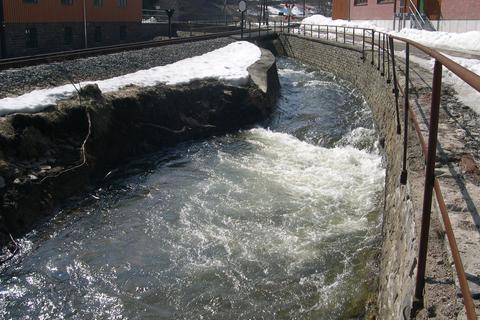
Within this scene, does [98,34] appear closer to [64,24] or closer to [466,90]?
[64,24]

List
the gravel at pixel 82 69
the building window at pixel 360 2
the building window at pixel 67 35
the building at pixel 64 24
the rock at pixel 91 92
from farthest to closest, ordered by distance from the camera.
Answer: the building window at pixel 360 2 → the building window at pixel 67 35 → the building at pixel 64 24 → the gravel at pixel 82 69 → the rock at pixel 91 92

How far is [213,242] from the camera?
24.9 feet

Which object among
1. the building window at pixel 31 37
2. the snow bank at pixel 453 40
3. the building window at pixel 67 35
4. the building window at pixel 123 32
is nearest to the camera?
the snow bank at pixel 453 40

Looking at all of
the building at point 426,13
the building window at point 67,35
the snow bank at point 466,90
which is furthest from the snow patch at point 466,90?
the building window at point 67,35

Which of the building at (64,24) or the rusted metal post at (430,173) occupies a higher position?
the building at (64,24)

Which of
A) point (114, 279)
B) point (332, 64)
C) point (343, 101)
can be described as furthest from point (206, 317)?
point (332, 64)

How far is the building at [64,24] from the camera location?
27.4 m

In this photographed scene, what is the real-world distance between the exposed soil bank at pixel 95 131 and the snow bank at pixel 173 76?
0.96ft

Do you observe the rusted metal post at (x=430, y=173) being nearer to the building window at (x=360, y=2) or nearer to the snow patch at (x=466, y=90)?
the snow patch at (x=466, y=90)

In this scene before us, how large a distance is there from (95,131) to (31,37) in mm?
21154

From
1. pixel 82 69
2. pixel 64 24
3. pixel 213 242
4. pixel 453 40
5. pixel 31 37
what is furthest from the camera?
pixel 64 24

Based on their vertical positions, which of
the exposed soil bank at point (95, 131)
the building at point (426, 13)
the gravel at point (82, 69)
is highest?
the building at point (426, 13)

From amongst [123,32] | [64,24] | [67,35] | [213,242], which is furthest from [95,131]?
[123,32]

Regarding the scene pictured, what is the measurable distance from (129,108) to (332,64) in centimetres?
1701
